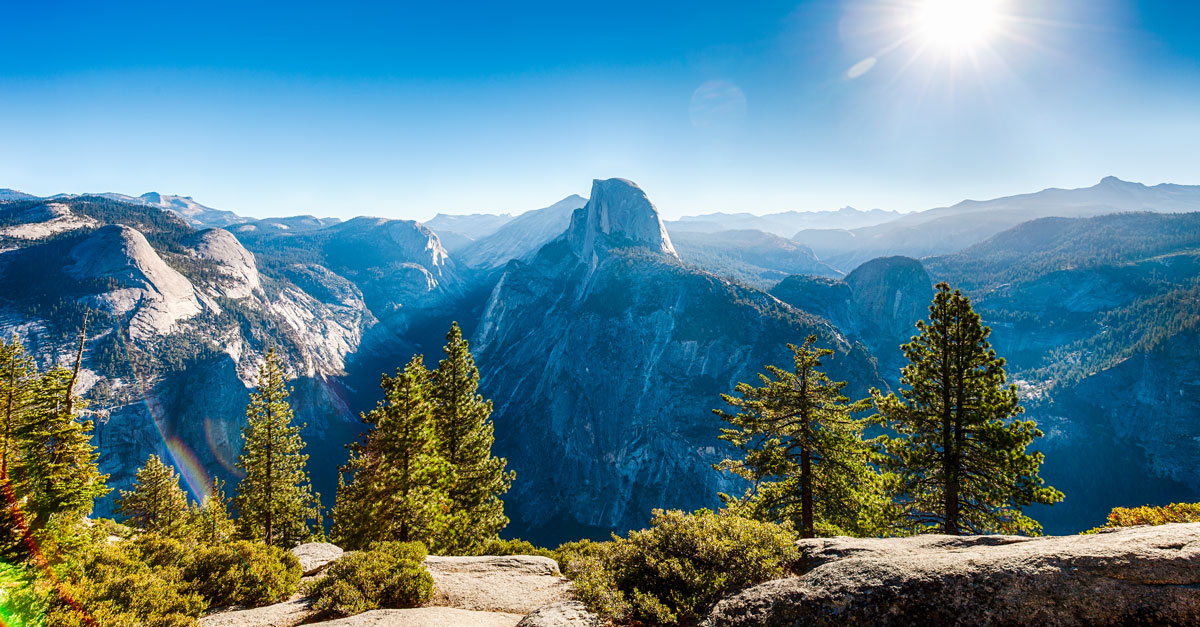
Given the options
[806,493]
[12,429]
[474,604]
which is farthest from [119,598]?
[806,493]

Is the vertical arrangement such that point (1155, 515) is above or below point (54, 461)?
below

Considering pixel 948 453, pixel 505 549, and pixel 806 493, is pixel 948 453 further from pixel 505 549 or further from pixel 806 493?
pixel 505 549

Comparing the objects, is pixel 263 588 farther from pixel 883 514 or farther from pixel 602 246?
pixel 602 246

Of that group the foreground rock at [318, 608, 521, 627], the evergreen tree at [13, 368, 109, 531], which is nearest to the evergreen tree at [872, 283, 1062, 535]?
the foreground rock at [318, 608, 521, 627]

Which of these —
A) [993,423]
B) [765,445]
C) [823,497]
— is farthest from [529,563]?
[993,423]

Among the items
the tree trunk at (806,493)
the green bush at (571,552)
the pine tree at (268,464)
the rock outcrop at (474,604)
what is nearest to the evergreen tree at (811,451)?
the tree trunk at (806,493)
